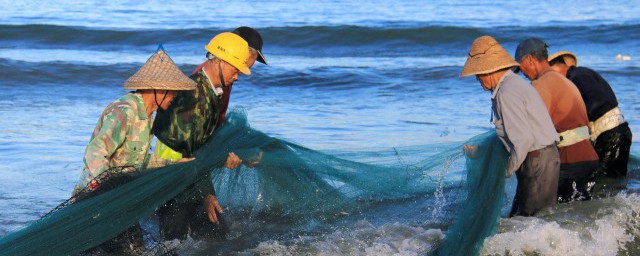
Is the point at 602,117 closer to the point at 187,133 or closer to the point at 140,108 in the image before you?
the point at 187,133

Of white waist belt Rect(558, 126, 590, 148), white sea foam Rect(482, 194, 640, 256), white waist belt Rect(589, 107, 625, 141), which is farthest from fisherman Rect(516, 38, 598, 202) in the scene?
white waist belt Rect(589, 107, 625, 141)

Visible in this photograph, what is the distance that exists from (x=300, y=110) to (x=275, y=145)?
23.6ft

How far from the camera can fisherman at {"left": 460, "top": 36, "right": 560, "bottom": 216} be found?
5.18 m

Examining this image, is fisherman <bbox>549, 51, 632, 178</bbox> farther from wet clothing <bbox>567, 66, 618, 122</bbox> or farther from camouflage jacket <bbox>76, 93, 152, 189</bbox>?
camouflage jacket <bbox>76, 93, 152, 189</bbox>

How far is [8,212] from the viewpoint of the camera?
7.02 m

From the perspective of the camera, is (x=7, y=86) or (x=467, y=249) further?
(x=7, y=86)

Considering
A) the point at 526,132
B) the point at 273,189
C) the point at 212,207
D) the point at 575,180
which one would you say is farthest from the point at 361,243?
the point at 575,180

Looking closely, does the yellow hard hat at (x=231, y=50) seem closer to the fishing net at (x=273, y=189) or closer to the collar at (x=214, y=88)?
the collar at (x=214, y=88)

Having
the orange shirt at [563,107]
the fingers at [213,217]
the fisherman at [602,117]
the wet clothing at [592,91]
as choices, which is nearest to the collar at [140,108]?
the fingers at [213,217]

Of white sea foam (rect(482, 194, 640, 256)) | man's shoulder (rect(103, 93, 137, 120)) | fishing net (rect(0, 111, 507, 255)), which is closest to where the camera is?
fishing net (rect(0, 111, 507, 255))

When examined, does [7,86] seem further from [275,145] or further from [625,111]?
[275,145]

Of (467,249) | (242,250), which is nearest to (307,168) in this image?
(242,250)

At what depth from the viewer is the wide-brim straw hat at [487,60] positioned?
5.29 m

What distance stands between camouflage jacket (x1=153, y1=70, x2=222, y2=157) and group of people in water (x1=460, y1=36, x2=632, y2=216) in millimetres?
1554
